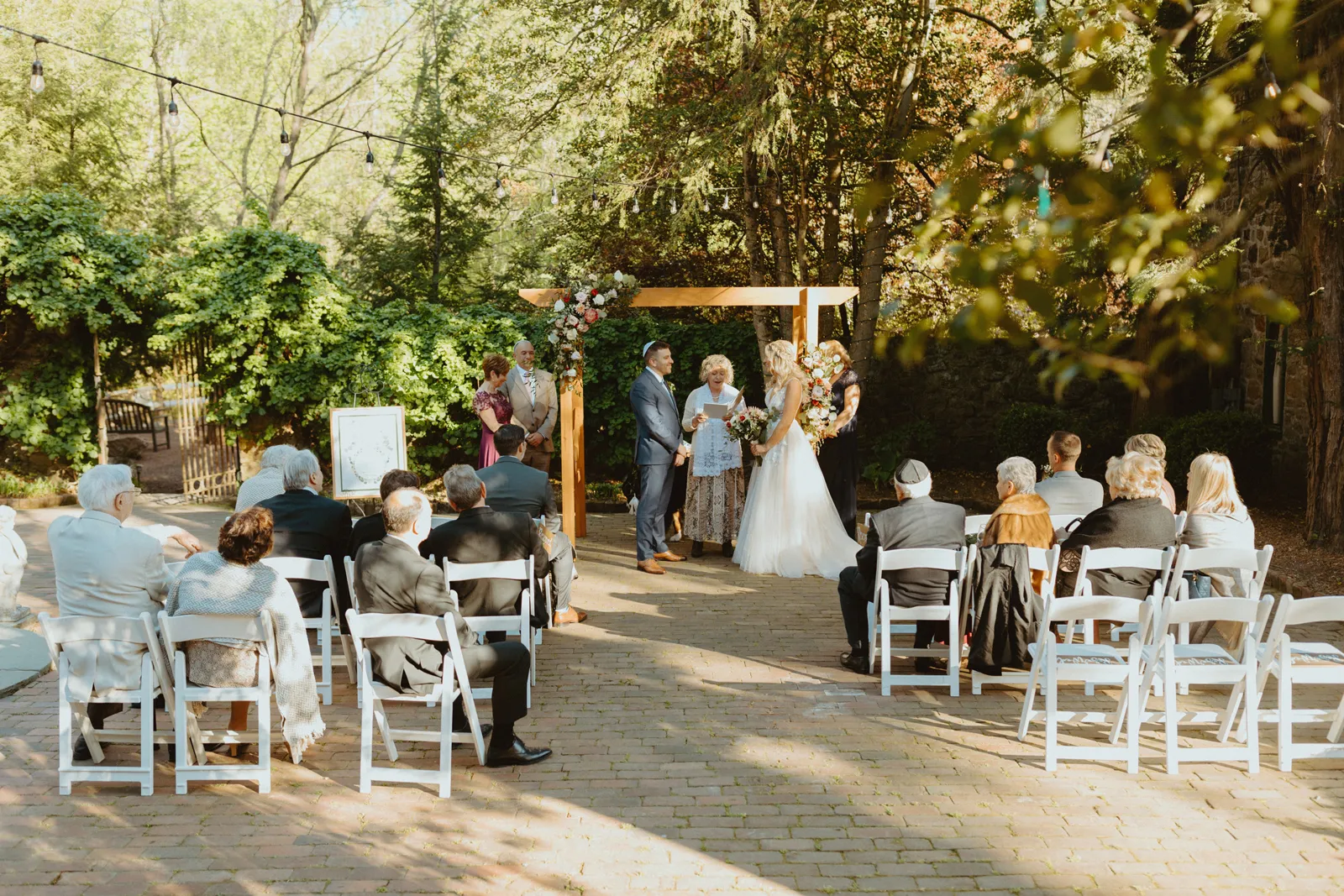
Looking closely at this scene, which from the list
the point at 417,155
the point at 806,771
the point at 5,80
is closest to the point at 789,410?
the point at 806,771

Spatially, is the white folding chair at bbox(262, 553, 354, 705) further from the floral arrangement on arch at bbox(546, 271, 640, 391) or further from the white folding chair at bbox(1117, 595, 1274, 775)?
the floral arrangement on arch at bbox(546, 271, 640, 391)

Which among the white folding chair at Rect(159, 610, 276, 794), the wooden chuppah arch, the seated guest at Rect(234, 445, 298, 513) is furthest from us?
the wooden chuppah arch

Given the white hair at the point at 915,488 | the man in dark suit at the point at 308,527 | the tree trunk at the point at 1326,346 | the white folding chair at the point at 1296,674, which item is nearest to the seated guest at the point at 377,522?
the man in dark suit at the point at 308,527

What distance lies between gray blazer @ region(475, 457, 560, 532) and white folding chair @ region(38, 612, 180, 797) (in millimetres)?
2718

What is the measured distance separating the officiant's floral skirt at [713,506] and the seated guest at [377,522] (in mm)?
4160

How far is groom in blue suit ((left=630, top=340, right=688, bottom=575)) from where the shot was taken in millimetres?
10422

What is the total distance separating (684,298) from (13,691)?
6.69 metres

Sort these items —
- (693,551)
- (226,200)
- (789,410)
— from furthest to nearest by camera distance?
(226,200) < (693,551) < (789,410)

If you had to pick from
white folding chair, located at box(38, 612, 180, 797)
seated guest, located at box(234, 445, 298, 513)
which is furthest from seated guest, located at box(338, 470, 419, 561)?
white folding chair, located at box(38, 612, 180, 797)

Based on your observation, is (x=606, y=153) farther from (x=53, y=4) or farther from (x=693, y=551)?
(x=53, y=4)

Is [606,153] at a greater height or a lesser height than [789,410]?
greater

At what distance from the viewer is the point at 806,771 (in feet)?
18.6

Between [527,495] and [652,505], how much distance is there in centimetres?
278

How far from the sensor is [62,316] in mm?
14273
